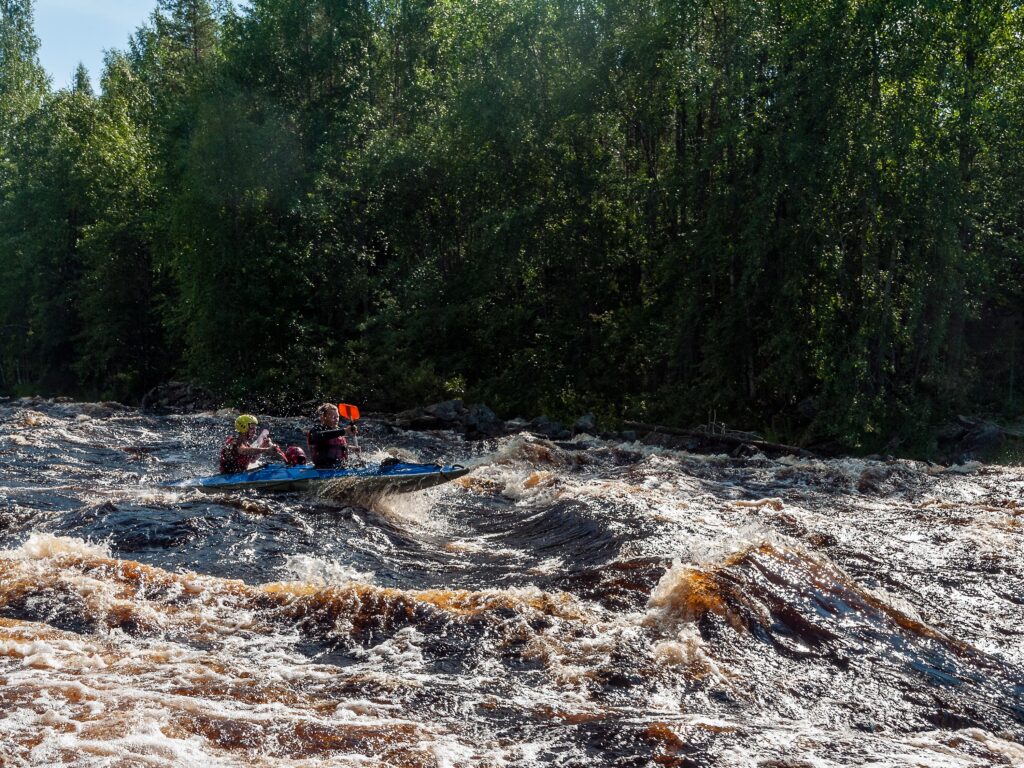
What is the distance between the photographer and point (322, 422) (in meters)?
12.2

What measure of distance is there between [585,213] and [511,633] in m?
18.9

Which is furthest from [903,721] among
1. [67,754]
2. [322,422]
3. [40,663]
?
[322,422]

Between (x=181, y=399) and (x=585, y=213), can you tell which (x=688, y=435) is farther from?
(x=181, y=399)

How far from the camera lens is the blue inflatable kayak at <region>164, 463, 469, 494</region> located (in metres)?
11.5

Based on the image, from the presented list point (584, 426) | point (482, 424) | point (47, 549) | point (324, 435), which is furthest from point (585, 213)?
point (47, 549)

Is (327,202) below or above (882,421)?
above

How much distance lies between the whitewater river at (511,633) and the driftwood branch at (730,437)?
18.5ft

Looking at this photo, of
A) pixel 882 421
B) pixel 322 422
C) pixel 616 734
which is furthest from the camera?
pixel 882 421

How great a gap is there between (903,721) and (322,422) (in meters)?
8.47

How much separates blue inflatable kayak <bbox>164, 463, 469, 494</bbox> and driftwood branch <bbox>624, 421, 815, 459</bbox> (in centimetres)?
765

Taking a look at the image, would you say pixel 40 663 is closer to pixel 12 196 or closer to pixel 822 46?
pixel 822 46

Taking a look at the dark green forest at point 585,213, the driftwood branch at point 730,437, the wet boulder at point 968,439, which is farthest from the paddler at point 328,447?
the wet boulder at point 968,439

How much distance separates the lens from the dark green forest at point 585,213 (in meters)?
18.5

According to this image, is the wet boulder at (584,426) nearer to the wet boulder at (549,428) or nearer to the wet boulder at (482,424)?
the wet boulder at (549,428)
